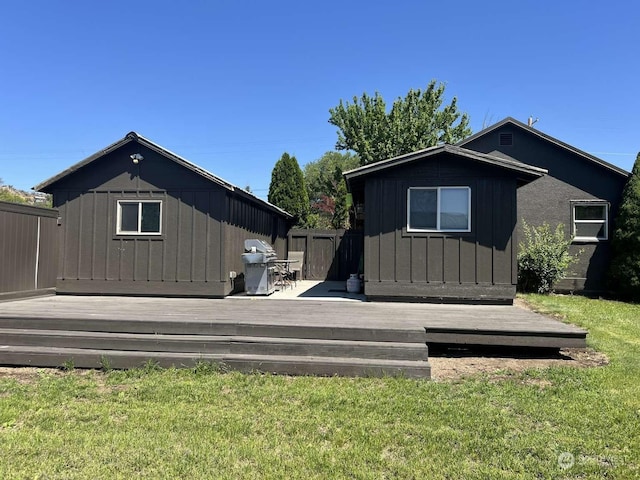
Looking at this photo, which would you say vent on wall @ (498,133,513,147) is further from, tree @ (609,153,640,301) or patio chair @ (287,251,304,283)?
patio chair @ (287,251,304,283)

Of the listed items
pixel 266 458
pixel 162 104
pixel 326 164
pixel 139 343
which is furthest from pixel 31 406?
pixel 326 164

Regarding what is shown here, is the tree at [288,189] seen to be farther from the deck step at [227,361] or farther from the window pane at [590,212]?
the deck step at [227,361]

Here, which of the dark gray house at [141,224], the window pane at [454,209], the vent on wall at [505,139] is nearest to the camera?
the window pane at [454,209]

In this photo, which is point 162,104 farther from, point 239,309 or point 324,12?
point 239,309

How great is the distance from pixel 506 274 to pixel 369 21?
12047 millimetres

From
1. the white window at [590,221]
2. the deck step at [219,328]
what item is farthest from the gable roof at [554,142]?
the deck step at [219,328]

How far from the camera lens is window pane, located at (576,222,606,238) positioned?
37.3 feet

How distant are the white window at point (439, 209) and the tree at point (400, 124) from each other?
54.7ft

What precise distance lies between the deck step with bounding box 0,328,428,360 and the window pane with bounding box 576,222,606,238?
31.4ft

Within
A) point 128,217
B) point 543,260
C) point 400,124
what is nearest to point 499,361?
point 543,260

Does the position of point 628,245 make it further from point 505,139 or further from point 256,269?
point 256,269

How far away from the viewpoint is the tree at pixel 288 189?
20156mm

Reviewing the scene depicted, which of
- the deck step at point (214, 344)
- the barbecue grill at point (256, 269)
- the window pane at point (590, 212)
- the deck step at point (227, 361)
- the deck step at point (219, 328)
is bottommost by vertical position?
the deck step at point (227, 361)

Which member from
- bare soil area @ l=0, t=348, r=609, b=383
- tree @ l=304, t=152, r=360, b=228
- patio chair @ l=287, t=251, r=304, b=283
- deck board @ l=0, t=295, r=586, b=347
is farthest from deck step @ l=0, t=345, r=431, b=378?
tree @ l=304, t=152, r=360, b=228
